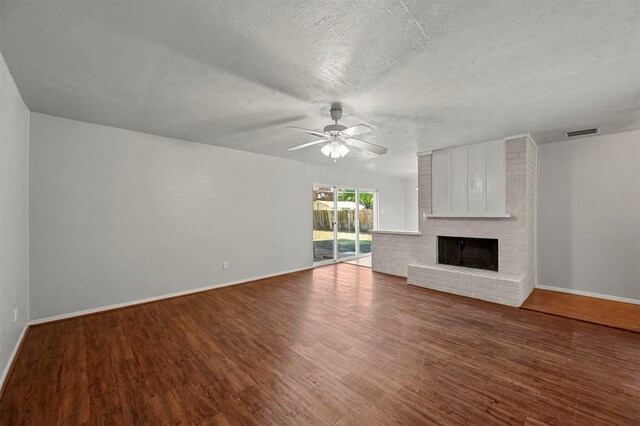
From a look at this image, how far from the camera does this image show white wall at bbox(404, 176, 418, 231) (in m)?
9.15

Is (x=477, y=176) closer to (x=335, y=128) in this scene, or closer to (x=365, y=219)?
(x=335, y=128)

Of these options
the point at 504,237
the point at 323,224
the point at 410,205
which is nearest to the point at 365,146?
the point at 504,237

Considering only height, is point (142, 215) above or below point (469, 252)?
above

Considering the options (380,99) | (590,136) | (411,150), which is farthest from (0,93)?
(590,136)

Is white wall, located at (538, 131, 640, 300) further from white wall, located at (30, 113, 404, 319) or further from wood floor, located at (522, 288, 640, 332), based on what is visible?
white wall, located at (30, 113, 404, 319)

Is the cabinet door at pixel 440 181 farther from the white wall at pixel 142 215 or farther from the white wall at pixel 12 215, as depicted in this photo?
the white wall at pixel 12 215

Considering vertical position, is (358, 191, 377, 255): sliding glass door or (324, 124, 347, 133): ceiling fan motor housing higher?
(324, 124, 347, 133): ceiling fan motor housing

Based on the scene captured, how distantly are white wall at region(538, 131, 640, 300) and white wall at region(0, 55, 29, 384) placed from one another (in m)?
6.89

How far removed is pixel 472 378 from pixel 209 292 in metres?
3.88

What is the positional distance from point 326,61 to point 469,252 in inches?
165

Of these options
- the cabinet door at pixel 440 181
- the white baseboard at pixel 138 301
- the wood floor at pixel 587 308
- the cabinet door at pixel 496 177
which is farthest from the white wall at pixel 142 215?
the wood floor at pixel 587 308

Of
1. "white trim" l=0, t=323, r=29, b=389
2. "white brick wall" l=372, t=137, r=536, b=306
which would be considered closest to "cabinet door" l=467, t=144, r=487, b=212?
"white brick wall" l=372, t=137, r=536, b=306

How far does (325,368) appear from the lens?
221cm

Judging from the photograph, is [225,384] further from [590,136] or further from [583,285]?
[590,136]
